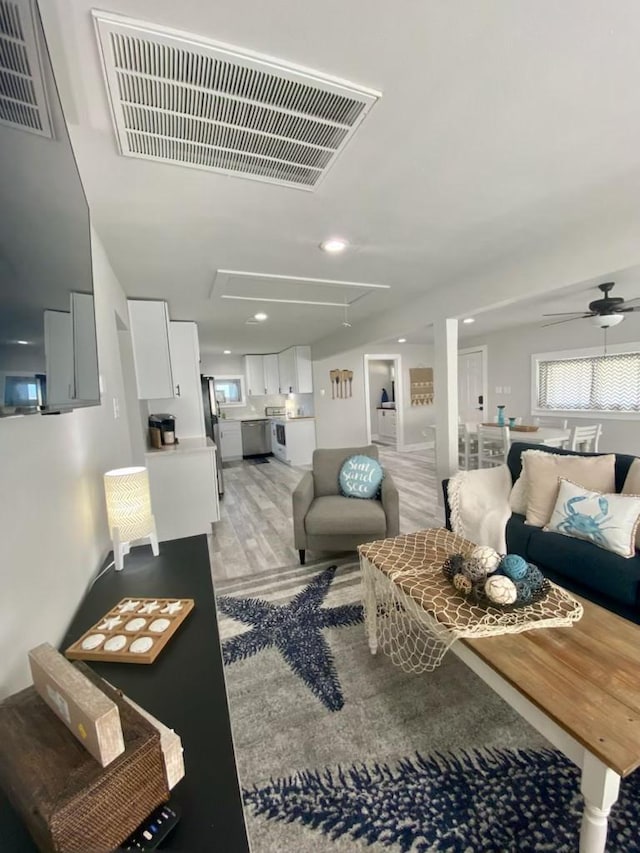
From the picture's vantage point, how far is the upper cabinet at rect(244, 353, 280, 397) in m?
7.72

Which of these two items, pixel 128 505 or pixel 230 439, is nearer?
pixel 128 505

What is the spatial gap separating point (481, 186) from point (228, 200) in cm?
126

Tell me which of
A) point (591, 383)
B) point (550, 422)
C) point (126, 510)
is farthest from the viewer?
point (550, 422)

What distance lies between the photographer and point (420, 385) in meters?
7.71

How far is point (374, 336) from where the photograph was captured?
4.73 meters

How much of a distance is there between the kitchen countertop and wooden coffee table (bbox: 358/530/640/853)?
7.92ft

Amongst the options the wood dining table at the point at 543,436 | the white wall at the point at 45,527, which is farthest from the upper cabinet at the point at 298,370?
the white wall at the point at 45,527

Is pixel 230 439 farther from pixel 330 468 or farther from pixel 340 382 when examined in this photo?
pixel 330 468

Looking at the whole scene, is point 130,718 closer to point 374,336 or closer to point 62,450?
point 62,450

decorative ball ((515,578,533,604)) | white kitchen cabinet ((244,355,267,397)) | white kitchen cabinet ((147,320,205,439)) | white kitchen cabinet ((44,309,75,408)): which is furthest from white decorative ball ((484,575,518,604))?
white kitchen cabinet ((244,355,267,397))

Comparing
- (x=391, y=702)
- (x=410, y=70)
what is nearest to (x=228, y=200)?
(x=410, y=70)

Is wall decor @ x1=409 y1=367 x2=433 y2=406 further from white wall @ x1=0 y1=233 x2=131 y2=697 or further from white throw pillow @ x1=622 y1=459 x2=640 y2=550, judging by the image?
white wall @ x1=0 y1=233 x2=131 y2=697

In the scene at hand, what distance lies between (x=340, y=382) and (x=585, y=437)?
13.6 feet

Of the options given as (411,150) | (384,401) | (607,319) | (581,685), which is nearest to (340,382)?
(384,401)
